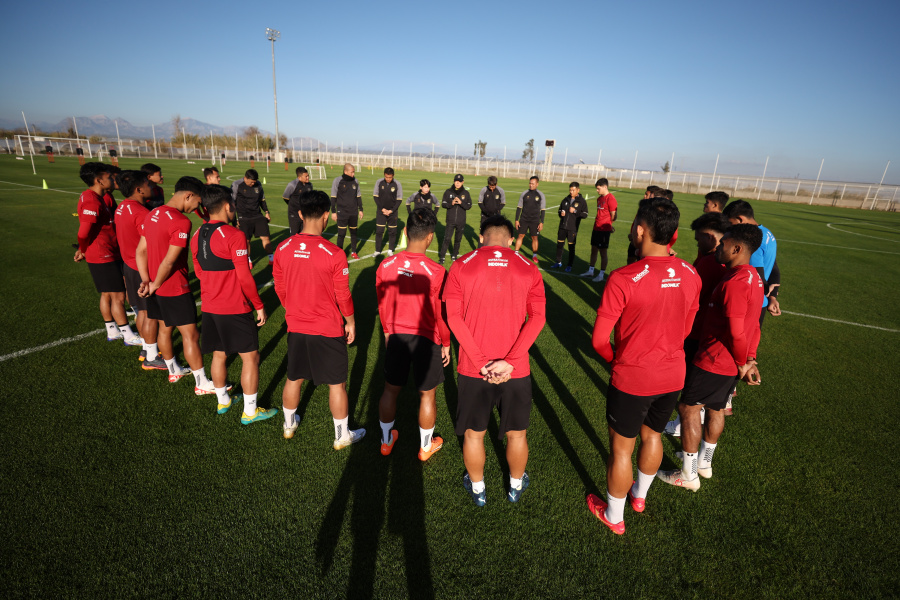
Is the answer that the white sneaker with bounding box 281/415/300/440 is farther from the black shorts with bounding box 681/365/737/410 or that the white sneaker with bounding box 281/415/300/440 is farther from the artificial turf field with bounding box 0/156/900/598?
the black shorts with bounding box 681/365/737/410

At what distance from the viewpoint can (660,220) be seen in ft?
8.88

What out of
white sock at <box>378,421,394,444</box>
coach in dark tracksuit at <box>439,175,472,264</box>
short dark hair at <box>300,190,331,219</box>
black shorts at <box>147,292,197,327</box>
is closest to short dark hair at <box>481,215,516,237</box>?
short dark hair at <box>300,190,331,219</box>

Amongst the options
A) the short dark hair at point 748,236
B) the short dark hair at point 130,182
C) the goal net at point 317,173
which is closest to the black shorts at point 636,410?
the short dark hair at point 748,236

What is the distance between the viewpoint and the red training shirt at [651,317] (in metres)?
2.72

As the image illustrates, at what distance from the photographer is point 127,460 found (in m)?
3.70

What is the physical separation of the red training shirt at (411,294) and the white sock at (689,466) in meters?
2.51

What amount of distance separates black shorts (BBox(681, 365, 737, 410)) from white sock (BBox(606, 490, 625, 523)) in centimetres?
117

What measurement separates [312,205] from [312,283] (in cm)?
68

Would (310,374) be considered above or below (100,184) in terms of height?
below

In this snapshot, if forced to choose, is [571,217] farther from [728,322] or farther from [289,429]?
[289,429]

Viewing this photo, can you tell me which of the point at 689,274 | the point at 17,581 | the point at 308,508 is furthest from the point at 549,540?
the point at 17,581

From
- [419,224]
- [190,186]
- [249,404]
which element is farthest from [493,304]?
[190,186]

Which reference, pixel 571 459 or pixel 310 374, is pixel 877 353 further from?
pixel 310 374

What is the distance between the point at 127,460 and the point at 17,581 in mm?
1137
